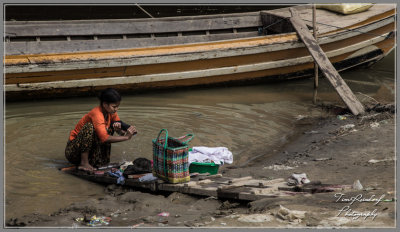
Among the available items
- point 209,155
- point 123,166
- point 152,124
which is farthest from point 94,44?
point 209,155

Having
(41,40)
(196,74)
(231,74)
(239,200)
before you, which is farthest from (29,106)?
(239,200)

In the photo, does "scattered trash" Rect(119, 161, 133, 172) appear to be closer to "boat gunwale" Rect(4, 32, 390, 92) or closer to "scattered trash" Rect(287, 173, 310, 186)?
"scattered trash" Rect(287, 173, 310, 186)

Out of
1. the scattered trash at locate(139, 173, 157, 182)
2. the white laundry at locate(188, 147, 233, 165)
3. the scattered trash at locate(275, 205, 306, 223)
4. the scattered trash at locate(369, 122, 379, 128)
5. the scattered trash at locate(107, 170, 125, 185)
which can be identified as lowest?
the scattered trash at locate(107, 170, 125, 185)

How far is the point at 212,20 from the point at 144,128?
4.16 metres

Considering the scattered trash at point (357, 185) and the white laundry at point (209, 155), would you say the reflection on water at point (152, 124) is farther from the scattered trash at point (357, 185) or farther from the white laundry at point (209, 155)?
the scattered trash at point (357, 185)

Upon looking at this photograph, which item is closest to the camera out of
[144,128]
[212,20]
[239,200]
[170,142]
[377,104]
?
[239,200]

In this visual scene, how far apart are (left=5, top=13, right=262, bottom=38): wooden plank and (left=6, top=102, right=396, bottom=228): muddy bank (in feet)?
15.1

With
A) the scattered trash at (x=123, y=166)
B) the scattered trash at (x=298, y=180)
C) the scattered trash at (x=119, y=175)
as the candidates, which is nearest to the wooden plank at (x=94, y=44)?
the scattered trash at (x=123, y=166)

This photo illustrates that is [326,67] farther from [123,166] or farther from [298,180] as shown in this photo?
[123,166]

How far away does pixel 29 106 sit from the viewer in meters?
8.46

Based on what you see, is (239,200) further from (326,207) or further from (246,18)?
(246,18)

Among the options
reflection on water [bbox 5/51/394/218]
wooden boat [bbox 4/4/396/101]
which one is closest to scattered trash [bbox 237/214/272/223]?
reflection on water [bbox 5/51/394/218]

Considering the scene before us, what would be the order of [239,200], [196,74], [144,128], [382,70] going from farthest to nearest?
1. [382,70]
2. [196,74]
3. [144,128]
4. [239,200]

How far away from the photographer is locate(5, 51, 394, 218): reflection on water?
539 centimetres
